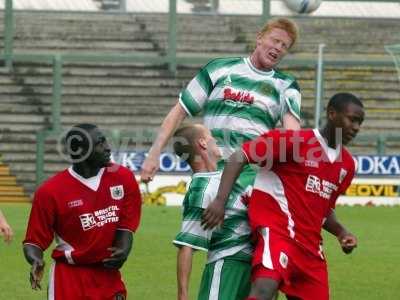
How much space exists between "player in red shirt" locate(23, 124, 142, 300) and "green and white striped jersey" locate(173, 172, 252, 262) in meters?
0.43

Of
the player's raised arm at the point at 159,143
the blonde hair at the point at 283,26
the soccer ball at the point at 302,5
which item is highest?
the blonde hair at the point at 283,26

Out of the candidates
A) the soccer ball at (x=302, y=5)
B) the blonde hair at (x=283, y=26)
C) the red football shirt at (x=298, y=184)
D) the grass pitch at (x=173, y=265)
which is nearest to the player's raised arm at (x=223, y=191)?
the red football shirt at (x=298, y=184)

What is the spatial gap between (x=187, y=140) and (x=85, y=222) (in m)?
0.97

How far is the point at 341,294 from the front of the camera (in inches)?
475

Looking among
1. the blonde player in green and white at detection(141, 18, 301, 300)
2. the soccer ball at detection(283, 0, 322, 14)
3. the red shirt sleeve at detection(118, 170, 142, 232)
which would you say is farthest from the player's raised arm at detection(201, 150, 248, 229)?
the soccer ball at detection(283, 0, 322, 14)

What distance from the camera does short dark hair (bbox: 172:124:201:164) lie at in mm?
8344

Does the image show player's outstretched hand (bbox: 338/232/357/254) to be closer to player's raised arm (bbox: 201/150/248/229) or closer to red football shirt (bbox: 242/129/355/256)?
red football shirt (bbox: 242/129/355/256)

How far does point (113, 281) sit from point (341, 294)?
4.56 m

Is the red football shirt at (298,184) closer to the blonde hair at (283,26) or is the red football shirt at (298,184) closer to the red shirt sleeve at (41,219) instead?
the blonde hair at (283,26)

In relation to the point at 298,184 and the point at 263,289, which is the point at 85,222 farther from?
the point at 298,184

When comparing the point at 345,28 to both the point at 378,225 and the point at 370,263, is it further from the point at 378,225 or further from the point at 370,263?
the point at 370,263

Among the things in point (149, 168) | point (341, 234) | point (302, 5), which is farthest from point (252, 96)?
point (302, 5)

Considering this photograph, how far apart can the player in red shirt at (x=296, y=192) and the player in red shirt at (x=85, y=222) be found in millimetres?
715

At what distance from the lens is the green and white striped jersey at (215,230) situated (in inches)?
316
